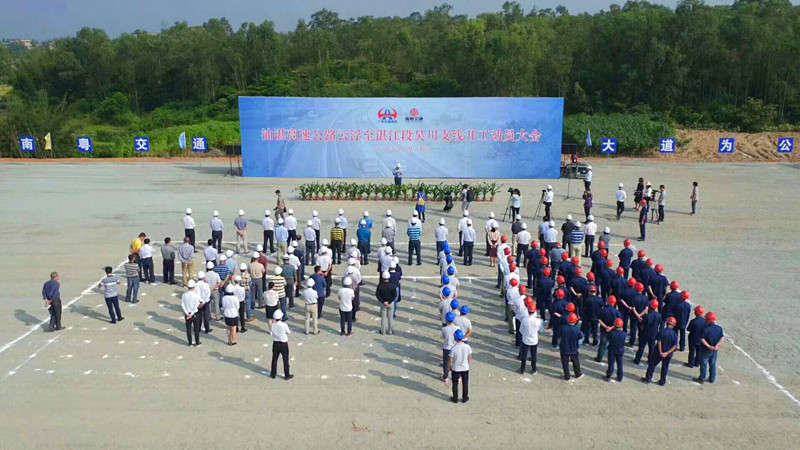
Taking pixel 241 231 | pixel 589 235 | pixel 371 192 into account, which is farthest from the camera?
pixel 371 192

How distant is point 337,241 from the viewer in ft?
65.5

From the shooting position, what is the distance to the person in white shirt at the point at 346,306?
14391 millimetres

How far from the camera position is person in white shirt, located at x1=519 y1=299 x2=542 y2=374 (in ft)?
41.3

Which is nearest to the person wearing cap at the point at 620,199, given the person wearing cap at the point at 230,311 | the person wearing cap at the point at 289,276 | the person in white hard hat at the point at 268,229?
the person in white hard hat at the point at 268,229

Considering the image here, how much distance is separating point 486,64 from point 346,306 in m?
48.2

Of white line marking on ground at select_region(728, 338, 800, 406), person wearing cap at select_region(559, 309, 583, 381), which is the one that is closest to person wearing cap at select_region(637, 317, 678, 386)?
person wearing cap at select_region(559, 309, 583, 381)

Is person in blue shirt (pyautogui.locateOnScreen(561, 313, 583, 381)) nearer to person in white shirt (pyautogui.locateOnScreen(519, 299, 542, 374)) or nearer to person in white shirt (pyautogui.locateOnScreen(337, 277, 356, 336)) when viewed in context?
person in white shirt (pyautogui.locateOnScreen(519, 299, 542, 374))

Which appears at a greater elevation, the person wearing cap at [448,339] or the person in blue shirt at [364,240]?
the person in blue shirt at [364,240]

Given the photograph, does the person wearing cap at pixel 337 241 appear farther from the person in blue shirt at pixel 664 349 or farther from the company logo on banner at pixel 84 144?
the company logo on banner at pixel 84 144

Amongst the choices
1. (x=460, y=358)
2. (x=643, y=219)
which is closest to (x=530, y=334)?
(x=460, y=358)

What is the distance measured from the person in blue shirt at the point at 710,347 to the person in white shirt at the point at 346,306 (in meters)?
6.90

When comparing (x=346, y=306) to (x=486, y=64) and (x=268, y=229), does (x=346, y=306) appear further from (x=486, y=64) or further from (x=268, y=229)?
(x=486, y=64)

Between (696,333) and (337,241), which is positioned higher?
(337,241)

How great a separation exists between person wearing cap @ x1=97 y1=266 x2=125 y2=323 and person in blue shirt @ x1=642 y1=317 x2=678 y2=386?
1136 centimetres
